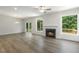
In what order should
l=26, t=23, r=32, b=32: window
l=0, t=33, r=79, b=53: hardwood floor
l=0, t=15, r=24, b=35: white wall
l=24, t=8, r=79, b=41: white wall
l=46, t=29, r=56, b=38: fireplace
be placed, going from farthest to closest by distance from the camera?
l=26, t=23, r=32, b=32: window
l=0, t=15, r=24, b=35: white wall
l=46, t=29, r=56, b=38: fireplace
l=24, t=8, r=79, b=41: white wall
l=0, t=33, r=79, b=53: hardwood floor

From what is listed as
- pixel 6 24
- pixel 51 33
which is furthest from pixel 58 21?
pixel 6 24

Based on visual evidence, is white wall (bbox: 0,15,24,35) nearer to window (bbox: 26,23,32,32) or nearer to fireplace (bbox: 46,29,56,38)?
window (bbox: 26,23,32,32)

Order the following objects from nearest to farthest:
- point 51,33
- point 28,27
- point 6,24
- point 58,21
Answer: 1. point 58,21
2. point 51,33
3. point 6,24
4. point 28,27

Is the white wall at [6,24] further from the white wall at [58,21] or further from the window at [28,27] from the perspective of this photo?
the white wall at [58,21]

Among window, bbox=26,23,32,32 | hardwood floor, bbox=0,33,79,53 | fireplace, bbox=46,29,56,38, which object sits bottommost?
hardwood floor, bbox=0,33,79,53

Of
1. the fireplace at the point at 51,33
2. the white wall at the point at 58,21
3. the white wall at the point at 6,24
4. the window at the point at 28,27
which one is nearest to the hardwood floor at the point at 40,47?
the white wall at the point at 58,21

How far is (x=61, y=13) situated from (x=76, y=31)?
209 cm

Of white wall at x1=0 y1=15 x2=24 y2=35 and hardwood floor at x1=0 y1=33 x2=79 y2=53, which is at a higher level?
white wall at x1=0 y1=15 x2=24 y2=35

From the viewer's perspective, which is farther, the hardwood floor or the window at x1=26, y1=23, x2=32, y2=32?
the window at x1=26, y1=23, x2=32, y2=32

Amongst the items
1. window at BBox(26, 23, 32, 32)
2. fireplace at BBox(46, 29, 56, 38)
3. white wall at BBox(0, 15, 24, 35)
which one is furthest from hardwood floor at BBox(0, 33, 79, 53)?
window at BBox(26, 23, 32, 32)

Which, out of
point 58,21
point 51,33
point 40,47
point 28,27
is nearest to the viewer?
point 40,47

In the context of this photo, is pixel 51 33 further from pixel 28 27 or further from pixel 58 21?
pixel 28 27
